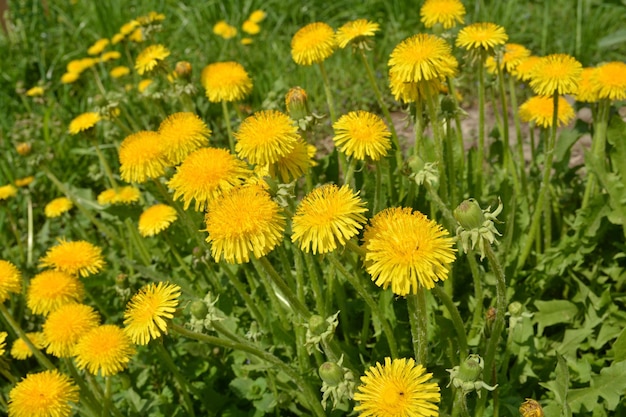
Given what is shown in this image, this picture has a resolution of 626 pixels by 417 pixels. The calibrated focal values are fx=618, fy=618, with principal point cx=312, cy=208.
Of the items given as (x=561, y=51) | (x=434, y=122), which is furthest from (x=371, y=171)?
(x=561, y=51)

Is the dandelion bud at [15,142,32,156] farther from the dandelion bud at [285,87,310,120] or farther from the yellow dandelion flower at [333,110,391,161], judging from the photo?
the yellow dandelion flower at [333,110,391,161]

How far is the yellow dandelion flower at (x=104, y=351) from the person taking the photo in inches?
75.5

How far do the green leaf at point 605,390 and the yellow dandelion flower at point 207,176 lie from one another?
3.90 feet

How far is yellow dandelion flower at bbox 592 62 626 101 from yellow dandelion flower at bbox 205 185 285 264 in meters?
1.40

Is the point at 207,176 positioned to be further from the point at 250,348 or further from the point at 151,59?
the point at 151,59

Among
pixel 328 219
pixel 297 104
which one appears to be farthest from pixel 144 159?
pixel 328 219

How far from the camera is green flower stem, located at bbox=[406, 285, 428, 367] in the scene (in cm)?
143

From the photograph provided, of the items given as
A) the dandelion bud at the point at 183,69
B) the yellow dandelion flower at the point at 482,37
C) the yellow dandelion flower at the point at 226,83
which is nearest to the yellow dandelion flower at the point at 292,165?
the yellow dandelion flower at the point at 226,83

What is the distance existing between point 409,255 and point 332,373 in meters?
0.32

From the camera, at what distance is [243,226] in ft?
4.81

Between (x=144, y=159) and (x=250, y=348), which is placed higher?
(x=144, y=159)

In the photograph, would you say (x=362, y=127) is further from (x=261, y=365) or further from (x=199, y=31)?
(x=199, y=31)

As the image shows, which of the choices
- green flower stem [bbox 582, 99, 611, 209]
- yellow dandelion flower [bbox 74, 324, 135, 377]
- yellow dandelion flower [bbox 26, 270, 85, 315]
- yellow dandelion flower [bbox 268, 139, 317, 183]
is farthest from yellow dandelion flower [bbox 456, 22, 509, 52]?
yellow dandelion flower [bbox 26, 270, 85, 315]

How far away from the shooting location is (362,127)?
178cm
